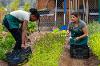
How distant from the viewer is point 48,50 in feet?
37.3

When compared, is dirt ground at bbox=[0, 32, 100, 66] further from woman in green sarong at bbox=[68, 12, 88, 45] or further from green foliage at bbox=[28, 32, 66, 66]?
woman in green sarong at bbox=[68, 12, 88, 45]

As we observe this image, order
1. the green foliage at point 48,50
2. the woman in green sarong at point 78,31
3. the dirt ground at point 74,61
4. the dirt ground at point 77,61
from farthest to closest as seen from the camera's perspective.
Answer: the woman in green sarong at point 78,31
the dirt ground at point 77,61
the dirt ground at point 74,61
the green foliage at point 48,50

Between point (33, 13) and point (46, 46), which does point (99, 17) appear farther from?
point (33, 13)

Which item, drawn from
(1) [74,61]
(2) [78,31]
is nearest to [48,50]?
(1) [74,61]

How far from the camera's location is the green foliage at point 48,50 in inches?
378

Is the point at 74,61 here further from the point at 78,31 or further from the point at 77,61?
the point at 78,31

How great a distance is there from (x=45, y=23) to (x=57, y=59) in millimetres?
9548

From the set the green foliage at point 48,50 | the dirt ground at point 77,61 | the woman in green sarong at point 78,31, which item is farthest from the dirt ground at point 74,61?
the woman in green sarong at point 78,31

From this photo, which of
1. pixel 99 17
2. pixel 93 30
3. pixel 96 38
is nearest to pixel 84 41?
pixel 96 38

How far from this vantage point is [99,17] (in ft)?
64.0

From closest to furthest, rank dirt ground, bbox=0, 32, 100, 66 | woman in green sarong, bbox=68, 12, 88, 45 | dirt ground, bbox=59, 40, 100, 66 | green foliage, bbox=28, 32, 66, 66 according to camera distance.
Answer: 1. green foliage, bbox=28, 32, 66, 66
2. dirt ground, bbox=0, 32, 100, 66
3. dirt ground, bbox=59, 40, 100, 66
4. woman in green sarong, bbox=68, 12, 88, 45

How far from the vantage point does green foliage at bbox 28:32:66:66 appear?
960 cm

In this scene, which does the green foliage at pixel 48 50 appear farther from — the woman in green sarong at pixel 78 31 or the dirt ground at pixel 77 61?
the woman in green sarong at pixel 78 31

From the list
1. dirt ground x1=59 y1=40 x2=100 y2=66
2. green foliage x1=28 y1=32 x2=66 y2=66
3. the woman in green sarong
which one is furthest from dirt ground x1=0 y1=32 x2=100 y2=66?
the woman in green sarong
